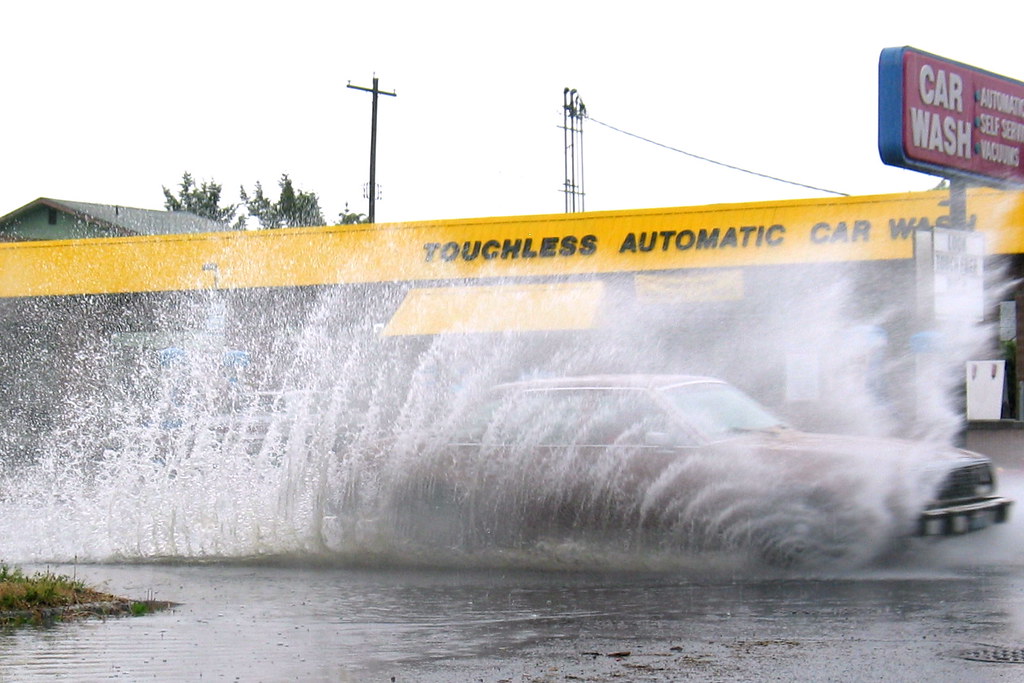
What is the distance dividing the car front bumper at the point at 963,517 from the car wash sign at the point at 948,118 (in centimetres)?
662

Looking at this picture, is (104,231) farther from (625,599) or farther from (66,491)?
(625,599)

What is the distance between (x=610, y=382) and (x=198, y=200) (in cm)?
7768

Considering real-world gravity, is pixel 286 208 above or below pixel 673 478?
above

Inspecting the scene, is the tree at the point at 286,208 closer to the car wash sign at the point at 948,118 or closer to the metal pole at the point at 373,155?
the metal pole at the point at 373,155

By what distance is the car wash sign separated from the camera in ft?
49.7

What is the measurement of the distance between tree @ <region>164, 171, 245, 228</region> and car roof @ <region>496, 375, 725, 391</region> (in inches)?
2913

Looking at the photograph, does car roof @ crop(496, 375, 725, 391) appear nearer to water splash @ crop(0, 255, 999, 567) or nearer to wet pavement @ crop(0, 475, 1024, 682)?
water splash @ crop(0, 255, 999, 567)

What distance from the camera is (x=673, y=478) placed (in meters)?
9.49

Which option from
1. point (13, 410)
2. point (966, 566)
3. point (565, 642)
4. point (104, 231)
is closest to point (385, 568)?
point (565, 642)

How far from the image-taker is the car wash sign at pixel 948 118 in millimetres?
15141

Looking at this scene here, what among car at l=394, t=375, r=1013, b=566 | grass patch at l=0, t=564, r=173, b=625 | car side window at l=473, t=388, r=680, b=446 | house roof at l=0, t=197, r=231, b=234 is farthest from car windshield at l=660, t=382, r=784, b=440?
house roof at l=0, t=197, r=231, b=234

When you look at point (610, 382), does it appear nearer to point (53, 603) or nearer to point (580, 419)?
point (580, 419)

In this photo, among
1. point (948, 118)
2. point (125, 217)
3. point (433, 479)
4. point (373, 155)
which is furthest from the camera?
point (125, 217)

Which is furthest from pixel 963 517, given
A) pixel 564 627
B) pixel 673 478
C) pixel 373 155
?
pixel 373 155
